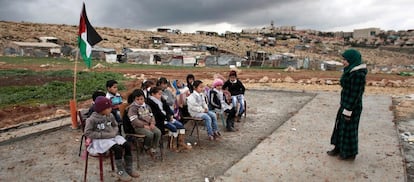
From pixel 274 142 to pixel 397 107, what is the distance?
247 inches

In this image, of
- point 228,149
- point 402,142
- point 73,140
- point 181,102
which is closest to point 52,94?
point 73,140

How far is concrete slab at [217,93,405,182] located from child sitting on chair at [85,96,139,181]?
1.34 m

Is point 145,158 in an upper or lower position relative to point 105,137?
lower

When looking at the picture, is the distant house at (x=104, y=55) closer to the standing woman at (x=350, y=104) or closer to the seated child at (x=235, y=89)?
the seated child at (x=235, y=89)

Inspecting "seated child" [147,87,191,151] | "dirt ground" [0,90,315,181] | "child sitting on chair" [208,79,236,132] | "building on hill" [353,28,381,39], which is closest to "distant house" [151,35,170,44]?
"child sitting on chair" [208,79,236,132]

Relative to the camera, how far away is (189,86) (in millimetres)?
8250

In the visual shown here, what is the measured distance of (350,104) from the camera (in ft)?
16.8

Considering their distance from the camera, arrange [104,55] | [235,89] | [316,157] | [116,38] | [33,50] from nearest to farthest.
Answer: [316,157], [235,89], [104,55], [33,50], [116,38]

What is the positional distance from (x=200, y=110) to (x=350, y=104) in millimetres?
2792

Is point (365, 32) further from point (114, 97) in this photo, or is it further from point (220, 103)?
point (114, 97)

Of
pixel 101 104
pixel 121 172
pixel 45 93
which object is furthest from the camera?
pixel 45 93

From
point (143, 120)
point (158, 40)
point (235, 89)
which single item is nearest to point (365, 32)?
point (158, 40)

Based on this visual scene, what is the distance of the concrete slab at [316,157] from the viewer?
188 inches

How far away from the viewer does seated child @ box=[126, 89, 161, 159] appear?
5402 millimetres
